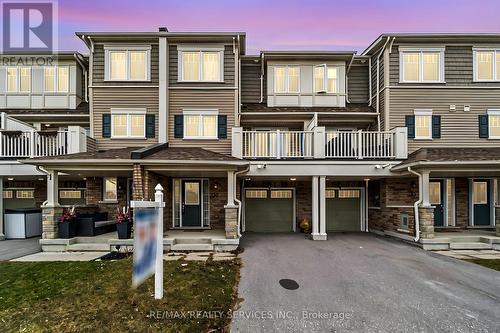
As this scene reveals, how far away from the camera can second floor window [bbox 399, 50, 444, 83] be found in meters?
11.1

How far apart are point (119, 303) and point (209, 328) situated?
1.88 metres

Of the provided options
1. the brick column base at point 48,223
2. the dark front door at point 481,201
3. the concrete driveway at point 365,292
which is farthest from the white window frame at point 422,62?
the brick column base at point 48,223

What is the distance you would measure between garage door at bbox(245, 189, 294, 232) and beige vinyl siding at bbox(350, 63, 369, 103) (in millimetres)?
5982

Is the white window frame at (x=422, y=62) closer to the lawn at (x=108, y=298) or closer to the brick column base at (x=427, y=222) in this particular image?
the brick column base at (x=427, y=222)

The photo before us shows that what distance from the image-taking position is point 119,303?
4.39 meters

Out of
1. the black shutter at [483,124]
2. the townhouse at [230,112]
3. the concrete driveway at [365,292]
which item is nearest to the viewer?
the concrete driveway at [365,292]

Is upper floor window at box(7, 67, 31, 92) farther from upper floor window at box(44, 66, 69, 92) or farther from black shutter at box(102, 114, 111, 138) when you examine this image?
black shutter at box(102, 114, 111, 138)

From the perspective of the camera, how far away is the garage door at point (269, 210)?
11930 mm

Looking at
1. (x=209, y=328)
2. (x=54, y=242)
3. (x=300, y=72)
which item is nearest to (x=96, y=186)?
(x=54, y=242)

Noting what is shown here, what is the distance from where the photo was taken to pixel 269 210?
12.0 m

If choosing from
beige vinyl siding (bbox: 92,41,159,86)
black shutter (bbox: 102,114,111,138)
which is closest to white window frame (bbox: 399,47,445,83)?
beige vinyl siding (bbox: 92,41,159,86)

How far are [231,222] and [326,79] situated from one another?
8.48 meters

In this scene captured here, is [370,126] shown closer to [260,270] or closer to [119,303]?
[260,270]

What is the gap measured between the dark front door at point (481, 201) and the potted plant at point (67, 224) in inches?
653
